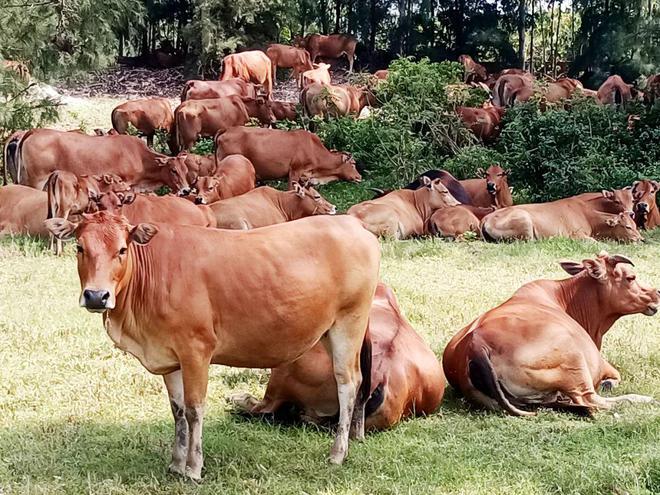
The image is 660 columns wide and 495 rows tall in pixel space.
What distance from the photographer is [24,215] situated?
41.3 ft

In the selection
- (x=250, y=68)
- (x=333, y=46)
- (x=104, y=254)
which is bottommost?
(x=250, y=68)

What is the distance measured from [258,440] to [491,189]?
9.64 metres

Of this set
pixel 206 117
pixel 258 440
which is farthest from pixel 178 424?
pixel 206 117

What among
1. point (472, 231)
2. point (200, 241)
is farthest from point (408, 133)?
point (200, 241)

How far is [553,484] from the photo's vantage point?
5023 millimetres

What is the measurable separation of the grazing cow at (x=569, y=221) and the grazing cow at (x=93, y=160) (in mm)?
4796

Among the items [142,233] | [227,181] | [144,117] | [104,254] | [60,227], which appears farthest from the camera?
[144,117]

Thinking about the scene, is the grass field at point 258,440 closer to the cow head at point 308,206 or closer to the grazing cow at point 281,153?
the cow head at point 308,206

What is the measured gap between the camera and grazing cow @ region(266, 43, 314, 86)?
26594 mm

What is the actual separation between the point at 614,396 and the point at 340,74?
2401 cm

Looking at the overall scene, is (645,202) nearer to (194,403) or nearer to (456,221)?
(456,221)

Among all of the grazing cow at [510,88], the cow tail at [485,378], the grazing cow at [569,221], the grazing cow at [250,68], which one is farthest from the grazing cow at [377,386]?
the grazing cow at [250,68]

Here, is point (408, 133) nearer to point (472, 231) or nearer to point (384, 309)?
point (472, 231)

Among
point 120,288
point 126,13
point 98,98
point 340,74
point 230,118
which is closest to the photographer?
point 120,288
